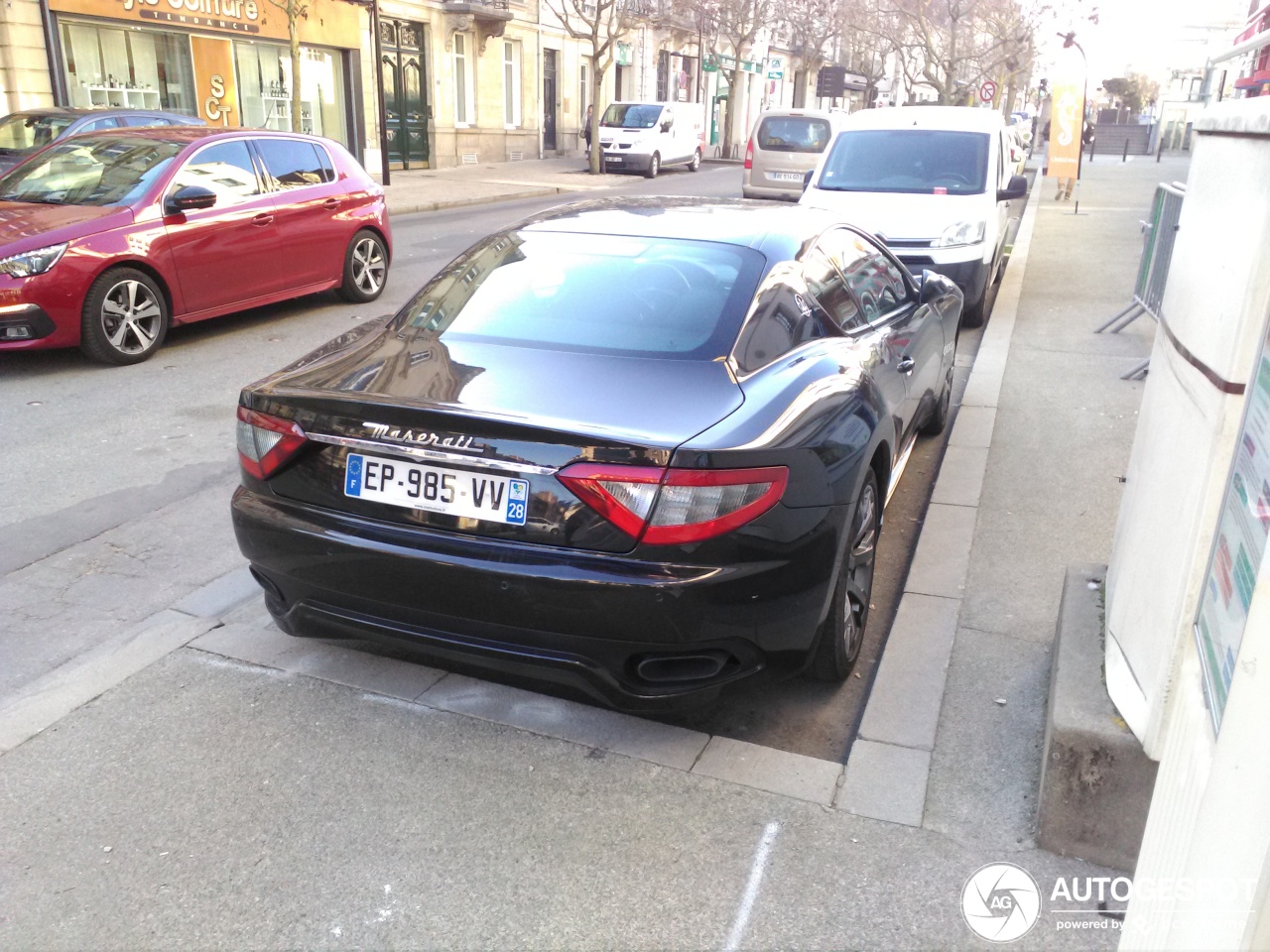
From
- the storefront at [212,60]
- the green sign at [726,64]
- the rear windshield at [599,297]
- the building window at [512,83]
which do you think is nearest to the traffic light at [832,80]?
the green sign at [726,64]

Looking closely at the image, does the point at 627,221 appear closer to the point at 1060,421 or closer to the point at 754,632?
the point at 754,632

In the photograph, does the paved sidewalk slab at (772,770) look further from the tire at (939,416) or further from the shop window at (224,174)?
the shop window at (224,174)

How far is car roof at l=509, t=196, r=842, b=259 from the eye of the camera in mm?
3961

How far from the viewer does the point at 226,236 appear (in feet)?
27.6

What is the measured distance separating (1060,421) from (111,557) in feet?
17.2

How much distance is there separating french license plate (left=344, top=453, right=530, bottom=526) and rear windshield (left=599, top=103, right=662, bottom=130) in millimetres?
28538

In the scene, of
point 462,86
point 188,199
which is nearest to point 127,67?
point 462,86

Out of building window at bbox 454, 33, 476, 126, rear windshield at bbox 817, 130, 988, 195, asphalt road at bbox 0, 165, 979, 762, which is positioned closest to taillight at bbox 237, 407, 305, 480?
asphalt road at bbox 0, 165, 979, 762

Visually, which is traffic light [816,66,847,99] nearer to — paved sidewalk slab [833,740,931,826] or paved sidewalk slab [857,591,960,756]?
paved sidewalk slab [857,591,960,756]

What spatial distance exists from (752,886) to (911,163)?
906 centimetres

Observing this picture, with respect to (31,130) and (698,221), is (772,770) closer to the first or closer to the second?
(698,221)

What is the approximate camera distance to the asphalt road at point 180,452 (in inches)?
142

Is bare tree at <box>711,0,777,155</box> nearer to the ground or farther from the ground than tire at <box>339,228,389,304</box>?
farther from the ground

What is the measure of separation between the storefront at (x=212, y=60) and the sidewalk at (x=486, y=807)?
19.2 meters
